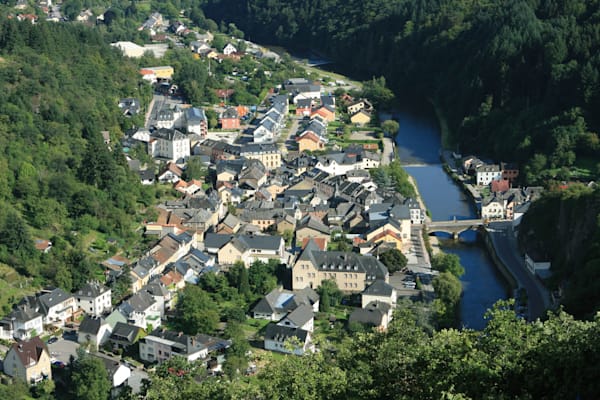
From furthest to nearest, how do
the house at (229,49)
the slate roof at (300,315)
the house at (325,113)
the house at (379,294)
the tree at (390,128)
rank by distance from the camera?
the house at (229,49) < the house at (325,113) < the tree at (390,128) < the house at (379,294) < the slate roof at (300,315)

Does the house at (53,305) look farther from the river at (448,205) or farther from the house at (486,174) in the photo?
the house at (486,174)

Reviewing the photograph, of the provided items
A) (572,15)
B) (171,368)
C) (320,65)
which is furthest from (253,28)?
(171,368)

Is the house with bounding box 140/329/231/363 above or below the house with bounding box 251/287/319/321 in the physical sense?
above

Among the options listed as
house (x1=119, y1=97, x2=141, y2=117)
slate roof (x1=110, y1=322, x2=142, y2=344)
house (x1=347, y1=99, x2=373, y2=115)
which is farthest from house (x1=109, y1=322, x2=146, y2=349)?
house (x1=347, y1=99, x2=373, y2=115)

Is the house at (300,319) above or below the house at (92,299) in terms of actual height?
above

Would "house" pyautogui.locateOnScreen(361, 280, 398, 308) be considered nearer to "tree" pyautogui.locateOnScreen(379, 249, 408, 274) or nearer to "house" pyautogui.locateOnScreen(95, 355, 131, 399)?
"tree" pyautogui.locateOnScreen(379, 249, 408, 274)

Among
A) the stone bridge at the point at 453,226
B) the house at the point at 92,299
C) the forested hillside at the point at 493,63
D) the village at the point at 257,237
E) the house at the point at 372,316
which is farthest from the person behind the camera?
the forested hillside at the point at 493,63

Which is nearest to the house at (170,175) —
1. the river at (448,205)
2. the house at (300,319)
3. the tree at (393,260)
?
the river at (448,205)

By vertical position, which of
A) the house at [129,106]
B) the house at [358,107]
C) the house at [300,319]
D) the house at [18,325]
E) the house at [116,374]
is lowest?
the house at [358,107]
